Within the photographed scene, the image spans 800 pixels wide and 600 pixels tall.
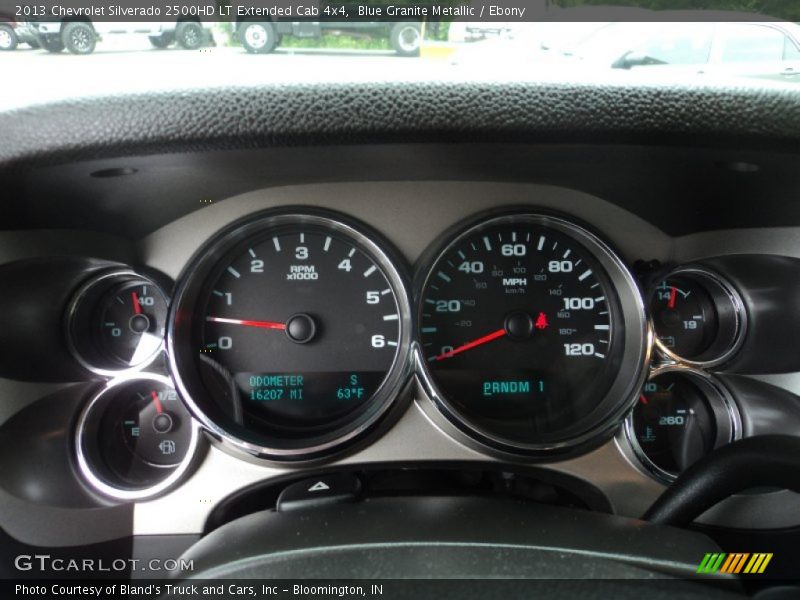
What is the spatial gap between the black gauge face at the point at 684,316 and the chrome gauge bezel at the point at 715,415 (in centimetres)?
11

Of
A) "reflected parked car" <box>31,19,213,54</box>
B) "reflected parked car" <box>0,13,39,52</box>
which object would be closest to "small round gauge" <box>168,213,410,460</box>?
"reflected parked car" <box>31,19,213,54</box>

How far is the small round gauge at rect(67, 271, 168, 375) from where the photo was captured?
196 centimetres

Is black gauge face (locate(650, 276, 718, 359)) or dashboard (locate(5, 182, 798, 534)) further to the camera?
black gauge face (locate(650, 276, 718, 359))

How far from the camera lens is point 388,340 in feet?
6.45

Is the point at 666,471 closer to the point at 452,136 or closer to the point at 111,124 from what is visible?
the point at 452,136

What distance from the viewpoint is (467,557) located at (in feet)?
3.94

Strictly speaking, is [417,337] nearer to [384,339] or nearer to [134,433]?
[384,339]

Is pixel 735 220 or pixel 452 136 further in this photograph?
pixel 735 220

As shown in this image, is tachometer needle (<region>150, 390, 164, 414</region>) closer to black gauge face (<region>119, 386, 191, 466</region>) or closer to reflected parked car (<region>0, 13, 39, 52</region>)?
black gauge face (<region>119, 386, 191, 466</region>)

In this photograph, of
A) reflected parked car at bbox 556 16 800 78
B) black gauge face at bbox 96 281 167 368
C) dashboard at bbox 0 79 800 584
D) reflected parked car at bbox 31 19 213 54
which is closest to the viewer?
reflected parked car at bbox 31 19 213 54

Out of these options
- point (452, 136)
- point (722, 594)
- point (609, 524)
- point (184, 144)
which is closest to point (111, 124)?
point (184, 144)

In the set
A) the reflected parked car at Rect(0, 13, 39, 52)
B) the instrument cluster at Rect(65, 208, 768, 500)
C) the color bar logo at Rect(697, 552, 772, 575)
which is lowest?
the color bar logo at Rect(697, 552, 772, 575)

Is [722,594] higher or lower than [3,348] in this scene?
lower

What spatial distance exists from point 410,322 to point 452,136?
0.74 meters
